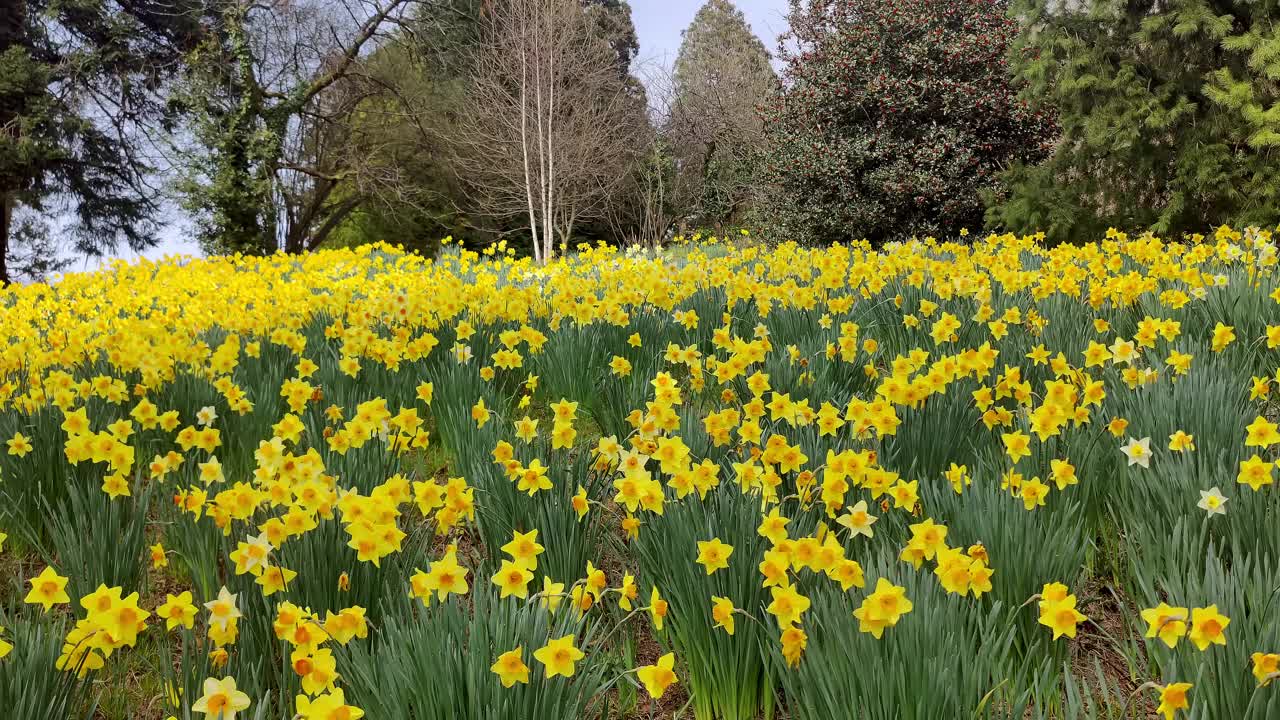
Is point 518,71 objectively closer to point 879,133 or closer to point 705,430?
point 879,133

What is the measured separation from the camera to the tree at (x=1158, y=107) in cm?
852

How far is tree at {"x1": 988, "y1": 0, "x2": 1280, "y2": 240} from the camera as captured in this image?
8.52 meters

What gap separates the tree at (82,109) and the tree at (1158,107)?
1760cm

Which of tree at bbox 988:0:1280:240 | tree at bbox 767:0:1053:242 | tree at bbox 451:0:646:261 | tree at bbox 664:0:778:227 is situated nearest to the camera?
tree at bbox 988:0:1280:240

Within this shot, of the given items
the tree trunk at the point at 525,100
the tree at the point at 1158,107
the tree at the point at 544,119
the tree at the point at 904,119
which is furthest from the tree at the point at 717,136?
the tree at the point at 1158,107

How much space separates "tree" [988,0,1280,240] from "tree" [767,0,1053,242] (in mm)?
2542

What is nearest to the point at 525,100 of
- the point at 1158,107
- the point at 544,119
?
the point at 544,119

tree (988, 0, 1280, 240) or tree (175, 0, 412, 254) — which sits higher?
tree (175, 0, 412, 254)

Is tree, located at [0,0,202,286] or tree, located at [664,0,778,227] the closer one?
tree, located at [0,0,202,286]

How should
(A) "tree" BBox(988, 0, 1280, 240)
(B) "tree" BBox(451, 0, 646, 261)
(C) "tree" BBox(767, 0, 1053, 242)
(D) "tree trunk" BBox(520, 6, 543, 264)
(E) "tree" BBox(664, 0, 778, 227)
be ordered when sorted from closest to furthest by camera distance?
(A) "tree" BBox(988, 0, 1280, 240)
(C) "tree" BBox(767, 0, 1053, 242)
(D) "tree trunk" BBox(520, 6, 543, 264)
(B) "tree" BBox(451, 0, 646, 261)
(E) "tree" BBox(664, 0, 778, 227)

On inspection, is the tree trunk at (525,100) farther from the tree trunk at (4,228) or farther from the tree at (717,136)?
the tree trunk at (4,228)

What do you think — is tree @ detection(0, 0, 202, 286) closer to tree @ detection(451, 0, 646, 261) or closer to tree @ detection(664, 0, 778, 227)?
tree @ detection(451, 0, 646, 261)

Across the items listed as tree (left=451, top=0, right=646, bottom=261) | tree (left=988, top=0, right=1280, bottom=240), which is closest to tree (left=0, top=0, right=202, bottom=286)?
tree (left=451, top=0, right=646, bottom=261)

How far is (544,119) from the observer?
16.9 meters
